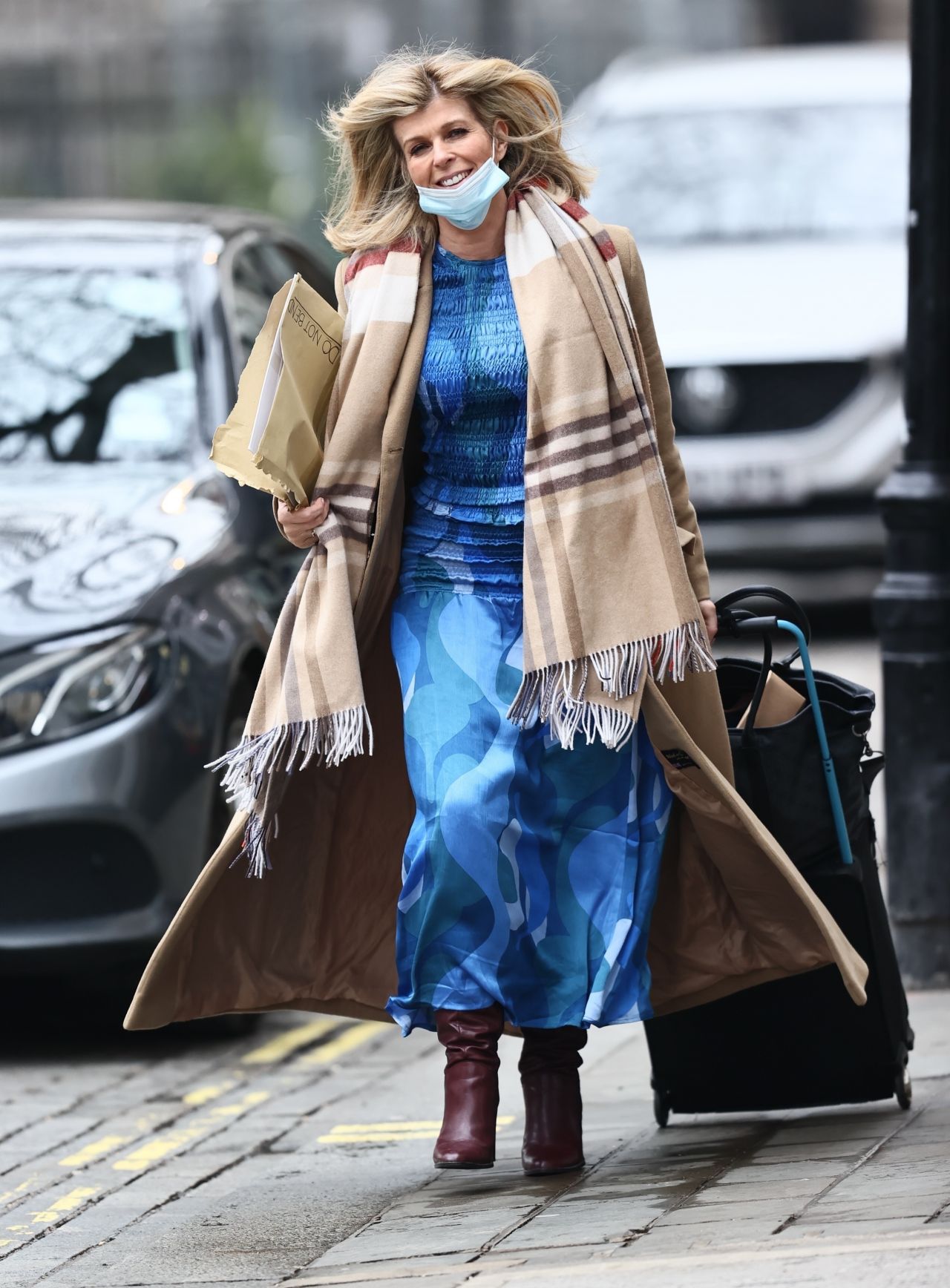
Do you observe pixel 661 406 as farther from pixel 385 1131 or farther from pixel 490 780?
pixel 385 1131

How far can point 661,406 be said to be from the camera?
413 centimetres

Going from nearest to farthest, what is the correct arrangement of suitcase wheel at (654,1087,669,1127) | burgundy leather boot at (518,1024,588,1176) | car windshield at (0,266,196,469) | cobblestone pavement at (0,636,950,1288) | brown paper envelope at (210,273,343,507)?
1. cobblestone pavement at (0,636,950,1288)
2. brown paper envelope at (210,273,343,507)
3. burgundy leather boot at (518,1024,588,1176)
4. suitcase wheel at (654,1087,669,1127)
5. car windshield at (0,266,196,469)

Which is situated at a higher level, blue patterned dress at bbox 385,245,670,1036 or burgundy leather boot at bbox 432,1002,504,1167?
blue patterned dress at bbox 385,245,670,1036

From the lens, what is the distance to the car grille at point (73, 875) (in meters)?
5.25

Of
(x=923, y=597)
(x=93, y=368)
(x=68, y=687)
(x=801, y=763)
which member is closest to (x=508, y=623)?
(x=801, y=763)

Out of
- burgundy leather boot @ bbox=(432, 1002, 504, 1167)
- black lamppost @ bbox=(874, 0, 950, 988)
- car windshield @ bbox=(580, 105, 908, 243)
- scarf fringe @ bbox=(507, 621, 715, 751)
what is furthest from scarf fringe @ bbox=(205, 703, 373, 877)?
car windshield @ bbox=(580, 105, 908, 243)

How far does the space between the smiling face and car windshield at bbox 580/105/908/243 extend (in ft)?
20.1

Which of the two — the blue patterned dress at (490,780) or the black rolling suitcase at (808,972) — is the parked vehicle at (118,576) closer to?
the blue patterned dress at (490,780)

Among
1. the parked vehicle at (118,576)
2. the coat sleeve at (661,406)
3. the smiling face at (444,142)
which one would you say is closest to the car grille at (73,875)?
the parked vehicle at (118,576)

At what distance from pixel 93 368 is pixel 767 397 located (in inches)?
169

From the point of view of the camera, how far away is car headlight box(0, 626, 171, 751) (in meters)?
5.21

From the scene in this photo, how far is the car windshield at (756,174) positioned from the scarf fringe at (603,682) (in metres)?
6.48

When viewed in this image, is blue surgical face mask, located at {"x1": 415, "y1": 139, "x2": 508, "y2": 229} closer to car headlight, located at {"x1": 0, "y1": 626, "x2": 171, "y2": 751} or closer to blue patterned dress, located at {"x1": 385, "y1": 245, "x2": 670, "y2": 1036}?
blue patterned dress, located at {"x1": 385, "y1": 245, "x2": 670, "y2": 1036}

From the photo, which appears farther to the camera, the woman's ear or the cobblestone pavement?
the woman's ear
